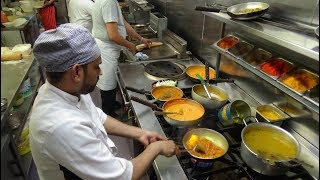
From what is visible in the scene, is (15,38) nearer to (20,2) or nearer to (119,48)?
(20,2)

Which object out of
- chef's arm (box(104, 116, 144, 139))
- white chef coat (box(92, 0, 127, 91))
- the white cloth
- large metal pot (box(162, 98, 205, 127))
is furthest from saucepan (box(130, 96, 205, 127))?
the white cloth

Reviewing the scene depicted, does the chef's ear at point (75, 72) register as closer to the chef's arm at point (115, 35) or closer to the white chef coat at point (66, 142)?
the white chef coat at point (66, 142)

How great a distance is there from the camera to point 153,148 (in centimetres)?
139

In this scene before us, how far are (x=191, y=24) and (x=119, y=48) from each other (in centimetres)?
94

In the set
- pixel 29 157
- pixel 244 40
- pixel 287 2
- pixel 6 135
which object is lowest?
pixel 29 157

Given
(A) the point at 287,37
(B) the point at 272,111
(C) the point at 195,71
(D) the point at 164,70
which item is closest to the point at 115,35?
(D) the point at 164,70

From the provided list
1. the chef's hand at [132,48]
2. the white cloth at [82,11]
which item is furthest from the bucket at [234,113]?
the white cloth at [82,11]

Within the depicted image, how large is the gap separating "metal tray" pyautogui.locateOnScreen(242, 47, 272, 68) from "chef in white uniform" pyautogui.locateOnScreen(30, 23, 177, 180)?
100cm

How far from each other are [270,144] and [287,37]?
1.91ft

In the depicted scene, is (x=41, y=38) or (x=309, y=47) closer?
(x=309, y=47)

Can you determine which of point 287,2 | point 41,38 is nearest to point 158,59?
point 287,2

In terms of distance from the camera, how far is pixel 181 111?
69.2 inches

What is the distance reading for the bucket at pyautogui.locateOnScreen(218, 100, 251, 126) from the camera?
1625 millimetres

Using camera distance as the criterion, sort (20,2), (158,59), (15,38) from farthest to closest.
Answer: (20,2)
(15,38)
(158,59)
